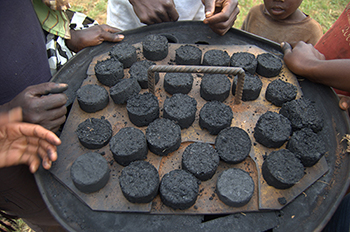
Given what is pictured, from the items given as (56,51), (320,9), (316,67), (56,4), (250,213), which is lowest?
(56,51)

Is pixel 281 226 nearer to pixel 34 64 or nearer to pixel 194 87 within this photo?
pixel 194 87

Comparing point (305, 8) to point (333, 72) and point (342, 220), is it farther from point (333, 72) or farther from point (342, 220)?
point (342, 220)

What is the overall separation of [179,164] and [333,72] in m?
1.57

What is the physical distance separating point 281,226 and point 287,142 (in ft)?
2.17

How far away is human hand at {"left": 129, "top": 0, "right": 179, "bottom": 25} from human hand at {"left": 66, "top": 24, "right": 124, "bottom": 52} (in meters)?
0.38

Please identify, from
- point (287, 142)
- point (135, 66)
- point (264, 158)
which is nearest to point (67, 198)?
point (135, 66)

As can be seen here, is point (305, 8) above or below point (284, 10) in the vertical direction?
below

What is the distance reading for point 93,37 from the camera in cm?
259

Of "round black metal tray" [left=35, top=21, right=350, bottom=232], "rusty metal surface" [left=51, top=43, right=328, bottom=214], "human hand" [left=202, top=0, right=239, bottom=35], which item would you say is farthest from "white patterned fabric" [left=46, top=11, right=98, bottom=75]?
"human hand" [left=202, top=0, right=239, bottom=35]

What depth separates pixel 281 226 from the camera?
1.59 meters

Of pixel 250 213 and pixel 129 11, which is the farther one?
pixel 129 11

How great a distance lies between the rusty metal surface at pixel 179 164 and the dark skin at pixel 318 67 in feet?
0.39

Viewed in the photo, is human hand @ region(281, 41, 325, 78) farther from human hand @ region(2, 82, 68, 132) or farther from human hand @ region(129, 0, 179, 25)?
human hand @ region(2, 82, 68, 132)

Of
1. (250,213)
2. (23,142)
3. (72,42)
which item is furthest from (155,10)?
(250,213)
